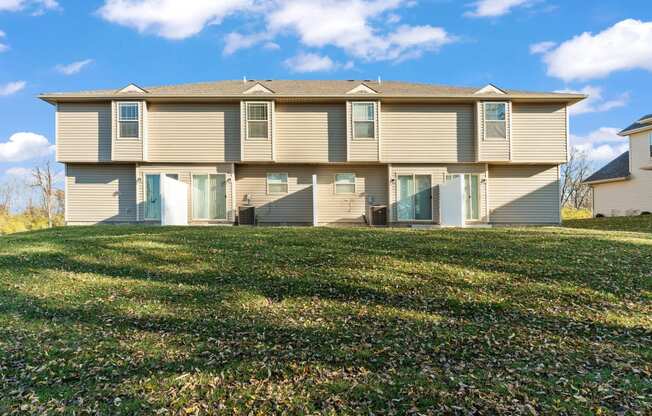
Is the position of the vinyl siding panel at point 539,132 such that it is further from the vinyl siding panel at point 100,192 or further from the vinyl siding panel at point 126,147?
the vinyl siding panel at point 100,192

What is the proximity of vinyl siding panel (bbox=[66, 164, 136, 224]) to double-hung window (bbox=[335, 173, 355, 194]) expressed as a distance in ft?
23.7

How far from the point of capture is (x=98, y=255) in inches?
301

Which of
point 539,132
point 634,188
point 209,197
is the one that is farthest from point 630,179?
point 209,197

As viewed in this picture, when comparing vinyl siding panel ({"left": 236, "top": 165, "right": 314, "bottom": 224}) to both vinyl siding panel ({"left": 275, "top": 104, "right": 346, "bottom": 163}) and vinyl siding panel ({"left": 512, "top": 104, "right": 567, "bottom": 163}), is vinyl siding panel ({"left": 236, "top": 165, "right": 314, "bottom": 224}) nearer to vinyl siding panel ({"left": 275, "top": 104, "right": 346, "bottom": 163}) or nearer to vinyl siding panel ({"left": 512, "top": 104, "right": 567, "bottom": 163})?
vinyl siding panel ({"left": 275, "top": 104, "right": 346, "bottom": 163})

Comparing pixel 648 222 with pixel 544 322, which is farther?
pixel 648 222

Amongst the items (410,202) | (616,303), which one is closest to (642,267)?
(616,303)

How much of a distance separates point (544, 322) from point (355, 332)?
2.23m

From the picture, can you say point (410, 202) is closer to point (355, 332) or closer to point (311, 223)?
point (311, 223)

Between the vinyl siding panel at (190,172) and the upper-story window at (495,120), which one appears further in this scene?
the upper-story window at (495,120)

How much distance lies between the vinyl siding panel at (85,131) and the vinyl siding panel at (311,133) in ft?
19.6

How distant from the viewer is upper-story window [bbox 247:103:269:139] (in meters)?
14.1

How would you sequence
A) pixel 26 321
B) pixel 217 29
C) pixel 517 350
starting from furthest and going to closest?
pixel 217 29 < pixel 26 321 < pixel 517 350

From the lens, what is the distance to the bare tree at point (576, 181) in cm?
3678

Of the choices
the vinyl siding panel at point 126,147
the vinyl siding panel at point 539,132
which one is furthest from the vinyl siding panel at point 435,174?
the vinyl siding panel at point 126,147
